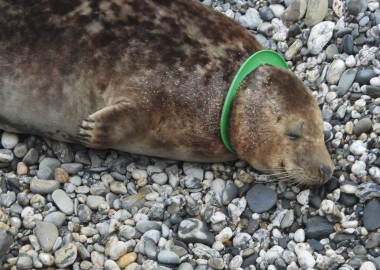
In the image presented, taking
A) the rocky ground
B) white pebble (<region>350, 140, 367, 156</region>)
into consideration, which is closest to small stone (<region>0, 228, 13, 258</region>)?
the rocky ground

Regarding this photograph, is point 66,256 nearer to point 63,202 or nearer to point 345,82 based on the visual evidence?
point 63,202

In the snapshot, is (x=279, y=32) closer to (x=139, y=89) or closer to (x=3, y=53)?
(x=139, y=89)

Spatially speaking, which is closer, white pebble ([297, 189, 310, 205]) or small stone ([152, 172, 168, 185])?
white pebble ([297, 189, 310, 205])

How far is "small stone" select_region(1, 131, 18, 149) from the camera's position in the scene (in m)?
5.53

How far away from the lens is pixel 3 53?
5.35 metres

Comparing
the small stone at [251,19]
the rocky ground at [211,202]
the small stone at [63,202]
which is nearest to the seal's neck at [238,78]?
the rocky ground at [211,202]

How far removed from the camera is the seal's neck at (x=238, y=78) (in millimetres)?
5172

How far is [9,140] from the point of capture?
18.2 feet

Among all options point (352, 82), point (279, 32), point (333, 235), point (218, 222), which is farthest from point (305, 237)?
point (279, 32)

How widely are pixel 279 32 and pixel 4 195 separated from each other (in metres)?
2.12

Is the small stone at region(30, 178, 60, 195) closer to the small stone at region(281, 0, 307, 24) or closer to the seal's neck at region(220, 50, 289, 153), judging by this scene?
the seal's neck at region(220, 50, 289, 153)

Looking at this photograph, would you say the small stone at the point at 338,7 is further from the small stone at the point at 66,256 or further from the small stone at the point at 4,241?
the small stone at the point at 4,241

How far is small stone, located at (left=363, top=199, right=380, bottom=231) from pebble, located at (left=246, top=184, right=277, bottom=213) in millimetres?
530

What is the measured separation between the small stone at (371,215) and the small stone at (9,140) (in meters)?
2.18
